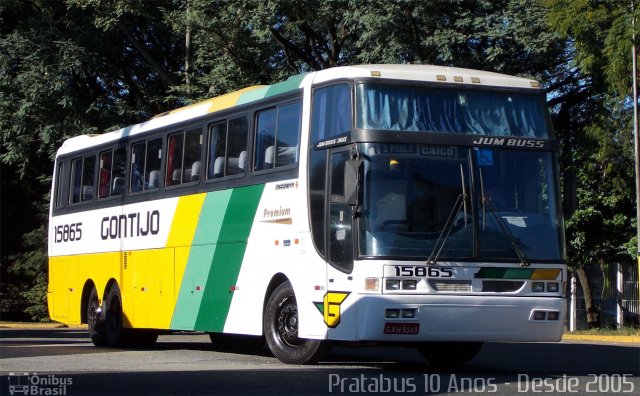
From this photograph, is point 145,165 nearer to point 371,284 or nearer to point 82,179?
point 82,179

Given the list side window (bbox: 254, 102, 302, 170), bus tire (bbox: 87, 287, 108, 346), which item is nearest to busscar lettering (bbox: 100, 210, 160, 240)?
bus tire (bbox: 87, 287, 108, 346)

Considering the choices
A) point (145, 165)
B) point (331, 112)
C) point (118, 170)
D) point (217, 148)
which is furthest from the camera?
point (118, 170)

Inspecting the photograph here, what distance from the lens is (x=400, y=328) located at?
512 inches

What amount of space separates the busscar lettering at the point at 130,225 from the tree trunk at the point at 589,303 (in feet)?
59.9

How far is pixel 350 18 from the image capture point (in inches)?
1131

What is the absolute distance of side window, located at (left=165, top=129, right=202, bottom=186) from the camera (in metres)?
17.5

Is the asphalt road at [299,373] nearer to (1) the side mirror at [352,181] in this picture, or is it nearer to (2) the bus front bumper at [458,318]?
(2) the bus front bumper at [458,318]

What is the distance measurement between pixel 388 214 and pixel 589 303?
22.8 metres

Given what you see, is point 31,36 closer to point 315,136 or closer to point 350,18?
point 350,18

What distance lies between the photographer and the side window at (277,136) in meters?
14.8

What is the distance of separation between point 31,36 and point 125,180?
16.2 m

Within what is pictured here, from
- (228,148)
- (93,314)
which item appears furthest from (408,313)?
(93,314)

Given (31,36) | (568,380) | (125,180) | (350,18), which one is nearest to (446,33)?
(350,18)

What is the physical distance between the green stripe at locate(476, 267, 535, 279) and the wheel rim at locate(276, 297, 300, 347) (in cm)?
245
